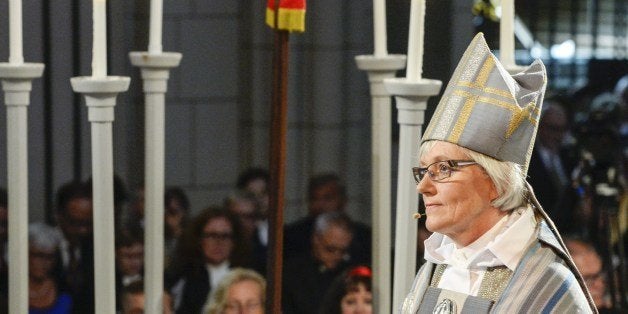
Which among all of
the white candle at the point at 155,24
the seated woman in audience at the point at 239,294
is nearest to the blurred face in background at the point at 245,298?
the seated woman in audience at the point at 239,294

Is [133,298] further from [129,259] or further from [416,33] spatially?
[416,33]

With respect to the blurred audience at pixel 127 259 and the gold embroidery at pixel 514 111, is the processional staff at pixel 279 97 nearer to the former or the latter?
the gold embroidery at pixel 514 111

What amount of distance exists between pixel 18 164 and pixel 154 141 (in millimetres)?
223

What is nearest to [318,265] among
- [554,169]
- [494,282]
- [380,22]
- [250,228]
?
[250,228]

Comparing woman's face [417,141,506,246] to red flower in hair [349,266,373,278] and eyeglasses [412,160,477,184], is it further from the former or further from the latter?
red flower in hair [349,266,373,278]

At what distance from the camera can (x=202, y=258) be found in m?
2.56

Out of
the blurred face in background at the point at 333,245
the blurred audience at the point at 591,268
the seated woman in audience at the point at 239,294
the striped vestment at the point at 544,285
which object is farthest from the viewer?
the blurred audience at the point at 591,268

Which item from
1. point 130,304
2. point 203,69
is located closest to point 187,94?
point 203,69

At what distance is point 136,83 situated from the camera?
2432mm

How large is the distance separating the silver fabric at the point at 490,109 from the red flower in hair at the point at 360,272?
114 centimetres

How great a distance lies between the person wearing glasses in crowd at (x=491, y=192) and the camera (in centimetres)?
147

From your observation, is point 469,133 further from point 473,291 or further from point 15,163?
point 15,163

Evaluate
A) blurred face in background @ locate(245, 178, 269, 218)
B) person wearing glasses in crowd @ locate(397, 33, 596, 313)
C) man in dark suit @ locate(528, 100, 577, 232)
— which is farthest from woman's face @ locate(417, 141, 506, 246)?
man in dark suit @ locate(528, 100, 577, 232)

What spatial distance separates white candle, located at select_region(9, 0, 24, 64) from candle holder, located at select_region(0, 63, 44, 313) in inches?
0.7
